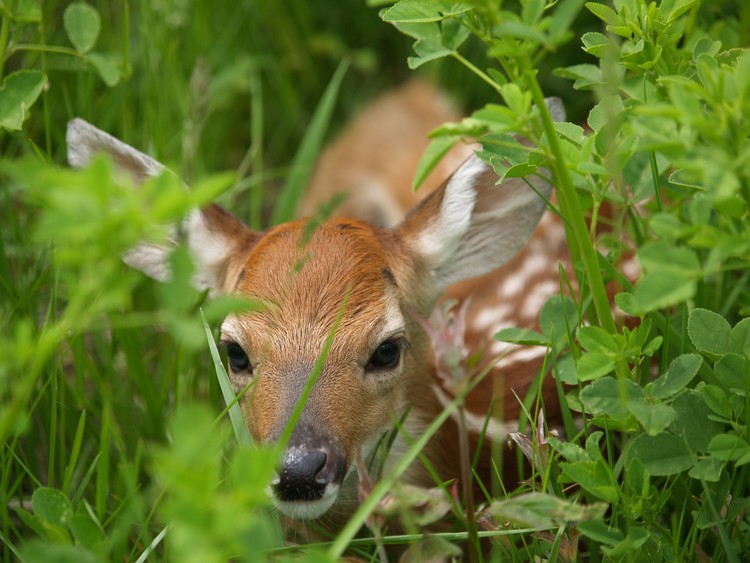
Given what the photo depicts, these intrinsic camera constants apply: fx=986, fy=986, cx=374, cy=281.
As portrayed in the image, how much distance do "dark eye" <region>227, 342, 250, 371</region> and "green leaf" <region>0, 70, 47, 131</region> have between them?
0.74 metres

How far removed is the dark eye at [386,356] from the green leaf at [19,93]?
99 centimetres

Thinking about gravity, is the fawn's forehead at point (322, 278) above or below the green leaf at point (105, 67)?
below

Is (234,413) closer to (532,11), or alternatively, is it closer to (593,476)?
(593,476)

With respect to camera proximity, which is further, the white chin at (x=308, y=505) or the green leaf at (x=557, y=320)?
the green leaf at (x=557, y=320)

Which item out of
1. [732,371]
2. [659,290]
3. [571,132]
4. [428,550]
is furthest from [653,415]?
[571,132]

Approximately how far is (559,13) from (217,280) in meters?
1.52

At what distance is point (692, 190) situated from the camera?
225cm

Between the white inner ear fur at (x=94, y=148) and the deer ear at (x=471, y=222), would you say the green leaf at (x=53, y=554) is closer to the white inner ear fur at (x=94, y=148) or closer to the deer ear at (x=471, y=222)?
the white inner ear fur at (x=94, y=148)

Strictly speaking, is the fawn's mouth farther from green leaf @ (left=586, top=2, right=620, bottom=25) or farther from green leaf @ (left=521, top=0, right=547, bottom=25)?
green leaf @ (left=586, top=2, right=620, bottom=25)

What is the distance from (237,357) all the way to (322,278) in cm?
30

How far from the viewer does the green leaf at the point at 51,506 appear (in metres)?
1.78

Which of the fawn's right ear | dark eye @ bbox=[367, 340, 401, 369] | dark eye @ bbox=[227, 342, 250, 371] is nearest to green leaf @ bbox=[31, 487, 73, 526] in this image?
dark eye @ bbox=[227, 342, 250, 371]

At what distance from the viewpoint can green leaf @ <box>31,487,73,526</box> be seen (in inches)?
70.0

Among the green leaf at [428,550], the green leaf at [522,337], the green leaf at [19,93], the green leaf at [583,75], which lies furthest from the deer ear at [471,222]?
the green leaf at [428,550]
